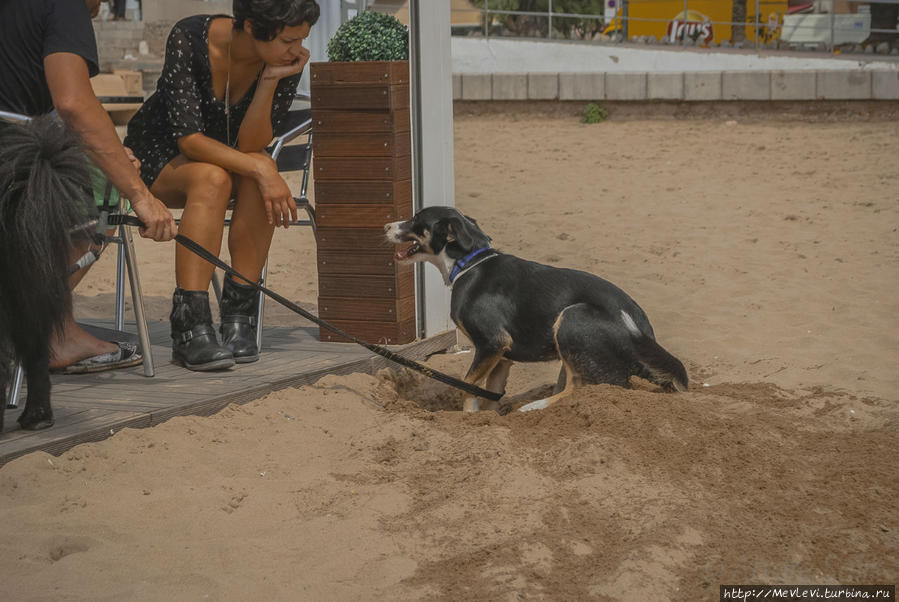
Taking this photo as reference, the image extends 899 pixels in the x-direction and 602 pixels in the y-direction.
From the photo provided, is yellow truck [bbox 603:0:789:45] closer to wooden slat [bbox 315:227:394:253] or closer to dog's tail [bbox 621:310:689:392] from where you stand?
wooden slat [bbox 315:227:394:253]

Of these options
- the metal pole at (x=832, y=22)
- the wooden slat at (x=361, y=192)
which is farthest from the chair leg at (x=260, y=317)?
the metal pole at (x=832, y=22)

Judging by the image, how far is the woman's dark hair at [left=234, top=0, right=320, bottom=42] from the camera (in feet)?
13.8

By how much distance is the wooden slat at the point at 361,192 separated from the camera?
4992 mm

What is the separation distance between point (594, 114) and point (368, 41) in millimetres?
8765

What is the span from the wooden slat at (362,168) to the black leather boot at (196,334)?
2.97ft

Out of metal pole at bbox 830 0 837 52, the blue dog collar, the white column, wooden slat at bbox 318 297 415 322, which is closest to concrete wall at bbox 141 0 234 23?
the white column

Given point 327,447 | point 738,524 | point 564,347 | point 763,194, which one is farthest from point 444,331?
point 763,194

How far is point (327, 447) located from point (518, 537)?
1.06 meters

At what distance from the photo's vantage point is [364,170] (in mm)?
5012

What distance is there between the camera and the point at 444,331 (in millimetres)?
5496

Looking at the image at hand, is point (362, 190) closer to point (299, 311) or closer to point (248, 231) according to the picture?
point (248, 231)

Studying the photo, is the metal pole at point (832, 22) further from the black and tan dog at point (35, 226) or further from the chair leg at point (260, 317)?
the black and tan dog at point (35, 226)

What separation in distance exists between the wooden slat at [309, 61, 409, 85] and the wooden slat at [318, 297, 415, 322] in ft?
3.44

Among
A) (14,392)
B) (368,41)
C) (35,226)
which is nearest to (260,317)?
(14,392)
